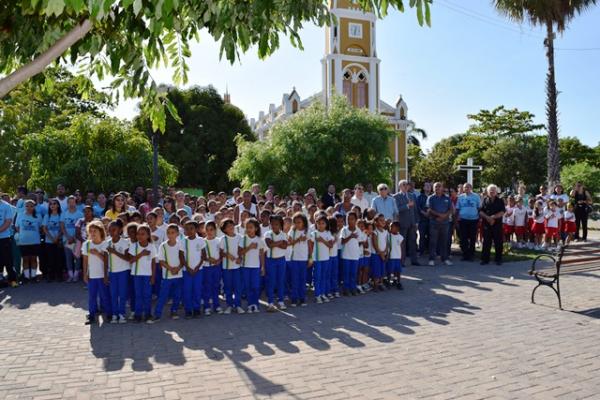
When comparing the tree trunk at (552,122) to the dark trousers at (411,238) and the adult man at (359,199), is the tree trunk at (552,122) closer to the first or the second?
the dark trousers at (411,238)

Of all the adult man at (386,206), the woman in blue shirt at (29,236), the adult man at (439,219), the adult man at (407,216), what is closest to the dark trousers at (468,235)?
the adult man at (439,219)

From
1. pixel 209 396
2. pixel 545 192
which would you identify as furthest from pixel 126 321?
pixel 545 192

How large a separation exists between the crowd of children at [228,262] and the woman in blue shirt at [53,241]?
3035mm

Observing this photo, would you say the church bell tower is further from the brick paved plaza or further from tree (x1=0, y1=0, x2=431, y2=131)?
tree (x1=0, y1=0, x2=431, y2=131)

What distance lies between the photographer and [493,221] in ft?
41.3

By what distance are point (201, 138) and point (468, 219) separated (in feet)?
103

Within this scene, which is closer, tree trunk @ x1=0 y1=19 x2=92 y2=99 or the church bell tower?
tree trunk @ x1=0 y1=19 x2=92 y2=99

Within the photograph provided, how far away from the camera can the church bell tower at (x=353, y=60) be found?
44.3 meters

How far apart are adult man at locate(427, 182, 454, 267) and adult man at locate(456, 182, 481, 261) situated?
48cm

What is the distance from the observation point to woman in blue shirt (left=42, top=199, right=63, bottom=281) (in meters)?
11.1

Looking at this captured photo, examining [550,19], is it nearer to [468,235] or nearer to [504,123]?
[468,235]

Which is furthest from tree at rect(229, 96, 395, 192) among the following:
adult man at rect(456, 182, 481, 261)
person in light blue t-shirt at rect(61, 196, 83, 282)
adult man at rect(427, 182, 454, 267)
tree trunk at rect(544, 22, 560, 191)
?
person in light blue t-shirt at rect(61, 196, 83, 282)

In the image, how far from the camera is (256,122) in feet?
265

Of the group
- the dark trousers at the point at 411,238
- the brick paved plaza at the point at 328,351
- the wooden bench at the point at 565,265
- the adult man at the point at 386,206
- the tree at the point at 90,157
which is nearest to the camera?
the brick paved plaza at the point at 328,351
